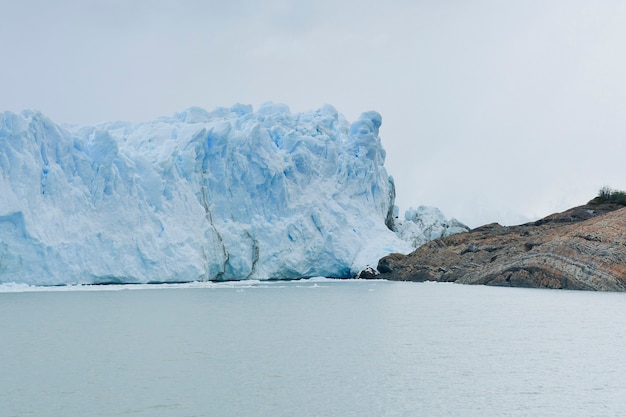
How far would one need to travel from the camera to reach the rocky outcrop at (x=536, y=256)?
2478 centimetres

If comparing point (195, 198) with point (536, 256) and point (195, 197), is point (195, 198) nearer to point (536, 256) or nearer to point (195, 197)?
point (195, 197)

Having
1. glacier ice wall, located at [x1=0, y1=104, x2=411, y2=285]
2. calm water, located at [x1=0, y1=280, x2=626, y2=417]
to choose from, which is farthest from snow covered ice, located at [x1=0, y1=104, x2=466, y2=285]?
calm water, located at [x1=0, y1=280, x2=626, y2=417]

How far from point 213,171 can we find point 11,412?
79.0ft

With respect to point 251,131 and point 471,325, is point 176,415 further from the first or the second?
point 251,131

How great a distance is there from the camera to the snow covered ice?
2341cm

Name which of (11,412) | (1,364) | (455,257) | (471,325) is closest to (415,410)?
(11,412)

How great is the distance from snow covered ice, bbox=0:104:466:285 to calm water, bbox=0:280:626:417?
7.76m

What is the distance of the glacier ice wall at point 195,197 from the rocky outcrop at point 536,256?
1988 mm

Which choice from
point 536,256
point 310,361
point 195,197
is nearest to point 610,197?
point 536,256

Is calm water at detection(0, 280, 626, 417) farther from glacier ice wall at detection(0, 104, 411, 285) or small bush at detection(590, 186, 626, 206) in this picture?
small bush at detection(590, 186, 626, 206)

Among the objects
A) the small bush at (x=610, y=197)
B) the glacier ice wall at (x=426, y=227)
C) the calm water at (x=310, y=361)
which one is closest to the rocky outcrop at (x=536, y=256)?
the small bush at (x=610, y=197)

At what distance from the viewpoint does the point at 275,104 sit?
1414 inches

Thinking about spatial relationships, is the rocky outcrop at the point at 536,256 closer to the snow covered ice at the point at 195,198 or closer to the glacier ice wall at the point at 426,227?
the snow covered ice at the point at 195,198

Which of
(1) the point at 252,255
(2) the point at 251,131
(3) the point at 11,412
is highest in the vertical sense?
(2) the point at 251,131
